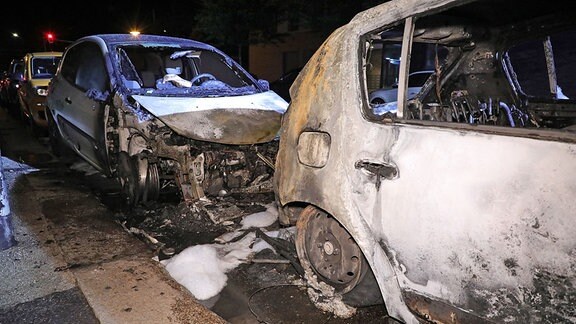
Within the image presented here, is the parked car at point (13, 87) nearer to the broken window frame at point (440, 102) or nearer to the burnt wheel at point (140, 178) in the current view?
the burnt wheel at point (140, 178)

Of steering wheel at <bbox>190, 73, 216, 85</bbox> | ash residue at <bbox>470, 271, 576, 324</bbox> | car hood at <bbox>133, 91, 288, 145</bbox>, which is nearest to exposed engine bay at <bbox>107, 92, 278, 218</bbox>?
car hood at <bbox>133, 91, 288, 145</bbox>

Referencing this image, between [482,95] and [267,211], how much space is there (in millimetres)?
2352

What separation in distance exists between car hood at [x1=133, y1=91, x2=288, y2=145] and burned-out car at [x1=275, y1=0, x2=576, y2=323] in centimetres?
140

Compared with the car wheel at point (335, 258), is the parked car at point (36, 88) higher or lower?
higher

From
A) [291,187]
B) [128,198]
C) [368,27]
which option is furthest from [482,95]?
[128,198]

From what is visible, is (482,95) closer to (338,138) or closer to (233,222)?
(338,138)

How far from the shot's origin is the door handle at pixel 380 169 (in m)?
2.07

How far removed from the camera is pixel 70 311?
113 inches

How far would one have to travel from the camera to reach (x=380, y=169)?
213 cm

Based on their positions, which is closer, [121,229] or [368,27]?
[368,27]

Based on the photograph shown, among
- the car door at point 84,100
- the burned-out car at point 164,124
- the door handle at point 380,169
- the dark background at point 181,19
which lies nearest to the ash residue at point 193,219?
the burned-out car at point 164,124

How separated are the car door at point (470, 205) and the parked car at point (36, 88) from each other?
7.57 metres

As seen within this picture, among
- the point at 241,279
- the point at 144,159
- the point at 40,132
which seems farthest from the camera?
the point at 40,132

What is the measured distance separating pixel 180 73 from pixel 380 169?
14.8 ft
